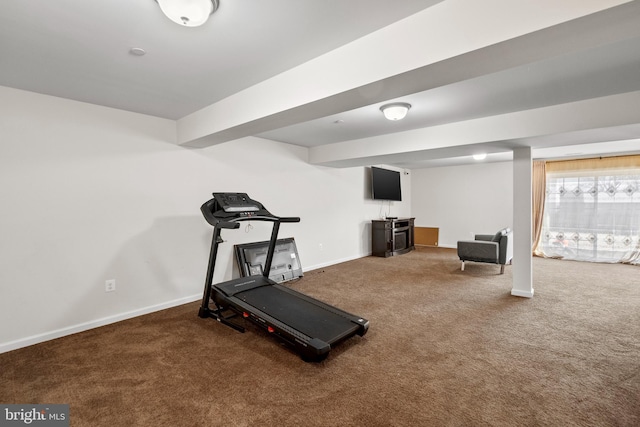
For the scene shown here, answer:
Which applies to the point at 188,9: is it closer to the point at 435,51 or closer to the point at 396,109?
the point at 435,51

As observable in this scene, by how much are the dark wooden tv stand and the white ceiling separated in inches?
138

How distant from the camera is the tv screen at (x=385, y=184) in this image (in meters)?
6.77

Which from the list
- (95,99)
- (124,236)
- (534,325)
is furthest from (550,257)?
(95,99)

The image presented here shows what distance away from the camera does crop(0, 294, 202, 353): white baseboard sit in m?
2.51

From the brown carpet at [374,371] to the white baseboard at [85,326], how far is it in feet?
0.29

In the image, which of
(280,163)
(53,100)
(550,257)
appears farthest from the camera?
(550,257)

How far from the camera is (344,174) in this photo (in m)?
6.16

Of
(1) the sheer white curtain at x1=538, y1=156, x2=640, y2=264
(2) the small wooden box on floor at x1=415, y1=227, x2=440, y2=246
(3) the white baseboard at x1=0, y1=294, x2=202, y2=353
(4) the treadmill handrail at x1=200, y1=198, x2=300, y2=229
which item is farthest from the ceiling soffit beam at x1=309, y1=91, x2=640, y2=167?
(2) the small wooden box on floor at x1=415, y1=227, x2=440, y2=246

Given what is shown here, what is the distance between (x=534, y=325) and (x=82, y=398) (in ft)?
12.4

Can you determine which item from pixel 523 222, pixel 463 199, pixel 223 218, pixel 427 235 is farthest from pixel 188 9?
pixel 427 235

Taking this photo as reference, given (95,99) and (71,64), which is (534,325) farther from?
(95,99)

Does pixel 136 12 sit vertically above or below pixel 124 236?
above

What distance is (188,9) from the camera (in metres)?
1.41

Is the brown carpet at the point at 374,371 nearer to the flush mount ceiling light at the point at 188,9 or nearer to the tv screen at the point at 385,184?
the flush mount ceiling light at the point at 188,9
